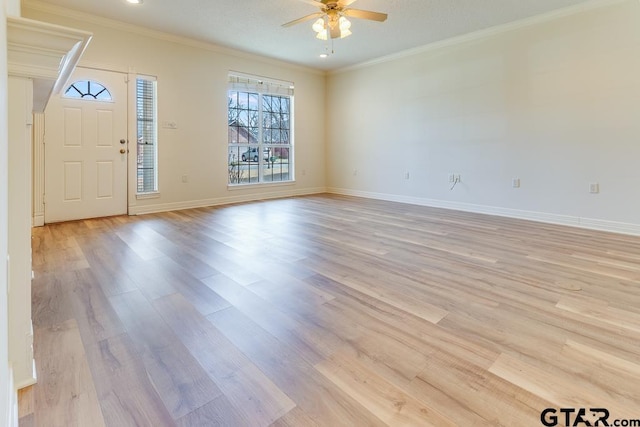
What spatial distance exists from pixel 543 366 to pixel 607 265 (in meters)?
1.94

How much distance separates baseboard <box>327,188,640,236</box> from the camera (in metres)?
3.97

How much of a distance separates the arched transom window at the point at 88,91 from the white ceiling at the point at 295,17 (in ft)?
2.91

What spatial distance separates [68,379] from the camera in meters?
1.33

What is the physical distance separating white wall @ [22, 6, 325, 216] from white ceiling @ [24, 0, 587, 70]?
0.76 ft

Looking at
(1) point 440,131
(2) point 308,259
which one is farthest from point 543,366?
(1) point 440,131

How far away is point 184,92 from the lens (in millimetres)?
5355

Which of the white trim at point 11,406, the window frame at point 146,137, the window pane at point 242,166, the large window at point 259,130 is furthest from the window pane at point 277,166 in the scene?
the white trim at point 11,406

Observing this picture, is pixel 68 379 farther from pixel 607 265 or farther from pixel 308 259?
pixel 607 265

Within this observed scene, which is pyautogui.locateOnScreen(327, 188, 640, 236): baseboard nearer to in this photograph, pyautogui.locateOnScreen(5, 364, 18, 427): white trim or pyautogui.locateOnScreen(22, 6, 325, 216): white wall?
pyautogui.locateOnScreen(22, 6, 325, 216): white wall

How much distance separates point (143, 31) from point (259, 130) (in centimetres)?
240

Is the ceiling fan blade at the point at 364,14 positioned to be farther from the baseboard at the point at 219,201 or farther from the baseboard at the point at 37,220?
the baseboard at the point at 37,220

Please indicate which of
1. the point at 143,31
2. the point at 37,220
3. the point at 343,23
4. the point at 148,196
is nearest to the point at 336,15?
the point at 343,23

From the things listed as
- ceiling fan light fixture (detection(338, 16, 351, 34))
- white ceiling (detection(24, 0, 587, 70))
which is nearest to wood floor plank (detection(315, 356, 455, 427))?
ceiling fan light fixture (detection(338, 16, 351, 34))

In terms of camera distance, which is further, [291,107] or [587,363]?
[291,107]
